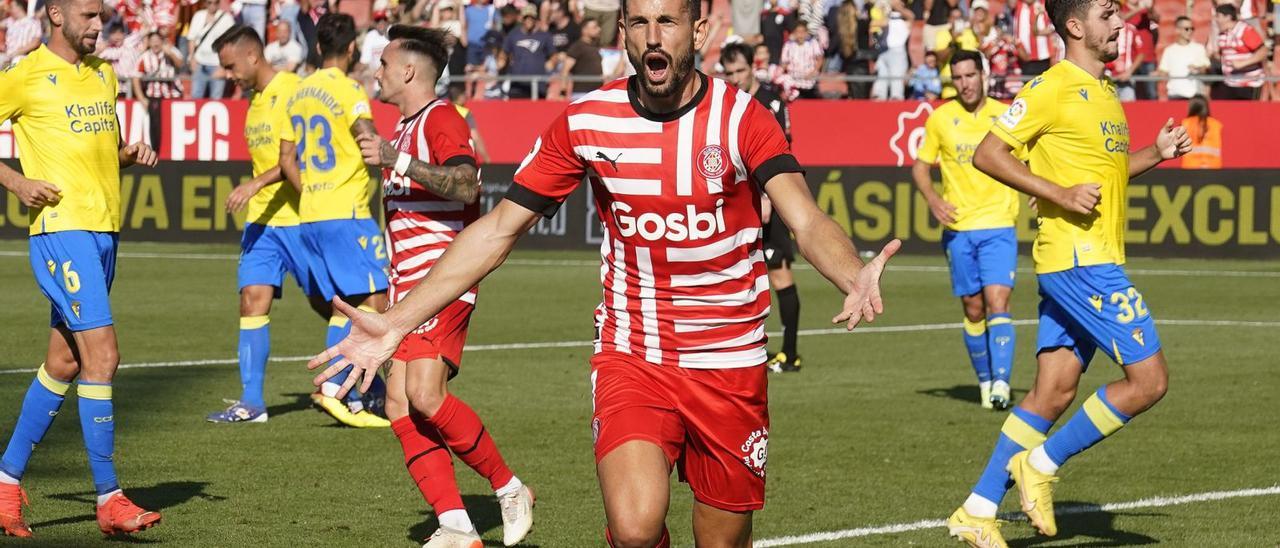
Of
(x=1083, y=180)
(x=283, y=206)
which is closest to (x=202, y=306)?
(x=283, y=206)

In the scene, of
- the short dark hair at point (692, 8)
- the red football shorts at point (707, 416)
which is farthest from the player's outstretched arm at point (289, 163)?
the short dark hair at point (692, 8)

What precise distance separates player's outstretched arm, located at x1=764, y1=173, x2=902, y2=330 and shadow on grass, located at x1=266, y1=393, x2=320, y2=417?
23.1ft

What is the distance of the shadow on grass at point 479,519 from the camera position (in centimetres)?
833

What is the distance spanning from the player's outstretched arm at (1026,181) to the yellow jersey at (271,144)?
206 inches

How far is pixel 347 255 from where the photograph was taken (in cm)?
1179

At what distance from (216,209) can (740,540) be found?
2235 cm

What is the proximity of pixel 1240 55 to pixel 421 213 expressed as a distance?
20.2m

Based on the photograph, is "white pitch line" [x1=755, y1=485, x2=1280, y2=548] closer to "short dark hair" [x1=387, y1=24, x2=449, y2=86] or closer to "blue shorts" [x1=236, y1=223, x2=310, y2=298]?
"short dark hair" [x1=387, y1=24, x2=449, y2=86]

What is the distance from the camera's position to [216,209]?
27375 mm

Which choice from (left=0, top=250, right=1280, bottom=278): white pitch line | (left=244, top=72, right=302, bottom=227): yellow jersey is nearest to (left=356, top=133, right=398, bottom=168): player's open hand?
(left=244, top=72, right=302, bottom=227): yellow jersey

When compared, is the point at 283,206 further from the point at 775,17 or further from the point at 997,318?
the point at 775,17

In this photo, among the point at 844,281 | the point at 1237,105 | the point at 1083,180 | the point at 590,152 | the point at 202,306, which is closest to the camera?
the point at 844,281

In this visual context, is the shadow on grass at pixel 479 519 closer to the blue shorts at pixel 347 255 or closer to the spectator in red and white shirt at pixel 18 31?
the blue shorts at pixel 347 255

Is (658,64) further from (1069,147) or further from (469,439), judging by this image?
(1069,147)
